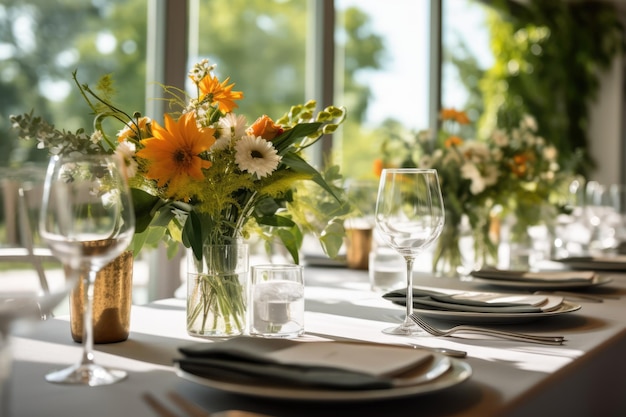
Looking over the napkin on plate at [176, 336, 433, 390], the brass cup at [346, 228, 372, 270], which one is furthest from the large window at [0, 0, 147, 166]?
the napkin on plate at [176, 336, 433, 390]

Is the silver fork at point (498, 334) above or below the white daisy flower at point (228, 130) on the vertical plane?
below

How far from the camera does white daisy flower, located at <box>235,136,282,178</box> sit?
3.80ft

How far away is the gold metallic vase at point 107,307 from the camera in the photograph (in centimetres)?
112

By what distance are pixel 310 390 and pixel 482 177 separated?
60.4 inches

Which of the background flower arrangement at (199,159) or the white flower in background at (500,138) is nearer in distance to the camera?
the background flower arrangement at (199,159)

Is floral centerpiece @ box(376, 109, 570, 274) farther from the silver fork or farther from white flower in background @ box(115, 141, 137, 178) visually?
white flower in background @ box(115, 141, 137, 178)

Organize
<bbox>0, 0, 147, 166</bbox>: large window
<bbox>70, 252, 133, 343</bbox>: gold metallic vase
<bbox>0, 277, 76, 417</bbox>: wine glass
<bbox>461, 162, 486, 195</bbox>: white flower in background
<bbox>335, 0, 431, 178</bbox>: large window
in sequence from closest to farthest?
<bbox>0, 277, 76, 417</bbox>: wine glass
<bbox>70, 252, 133, 343</bbox>: gold metallic vase
<bbox>461, 162, 486, 195</bbox>: white flower in background
<bbox>0, 0, 147, 166</bbox>: large window
<bbox>335, 0, 431, 178</bbox>: large window

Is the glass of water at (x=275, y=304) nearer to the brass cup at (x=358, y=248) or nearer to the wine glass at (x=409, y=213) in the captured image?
the wine glass at (x=409, y=213)

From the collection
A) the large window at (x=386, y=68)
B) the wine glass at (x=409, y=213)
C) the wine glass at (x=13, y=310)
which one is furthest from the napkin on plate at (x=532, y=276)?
the large window at (x=386, y=68)

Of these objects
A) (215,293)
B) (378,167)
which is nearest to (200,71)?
(215,293)

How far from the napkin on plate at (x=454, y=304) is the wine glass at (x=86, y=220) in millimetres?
580

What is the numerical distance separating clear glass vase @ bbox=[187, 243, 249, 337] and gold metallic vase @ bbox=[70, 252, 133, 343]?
100 mm

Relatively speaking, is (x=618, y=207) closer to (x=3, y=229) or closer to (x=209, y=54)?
(x=3, y=229)

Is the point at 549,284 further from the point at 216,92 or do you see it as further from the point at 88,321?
the point at 88,321
